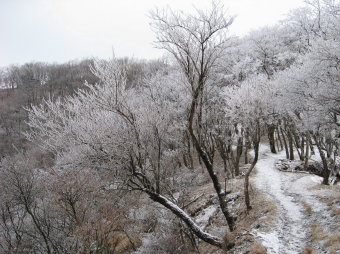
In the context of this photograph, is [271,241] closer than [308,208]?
Yes

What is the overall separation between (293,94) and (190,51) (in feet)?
34.0

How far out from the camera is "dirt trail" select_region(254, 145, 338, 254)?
9719 mm

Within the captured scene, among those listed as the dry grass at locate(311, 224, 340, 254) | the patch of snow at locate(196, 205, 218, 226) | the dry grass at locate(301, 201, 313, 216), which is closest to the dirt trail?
the dry grass at locate(301, 201, 313, 216)

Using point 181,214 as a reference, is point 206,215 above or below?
below

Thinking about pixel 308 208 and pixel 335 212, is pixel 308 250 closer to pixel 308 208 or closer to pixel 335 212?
pixel 335 212

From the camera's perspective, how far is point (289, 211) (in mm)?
12992

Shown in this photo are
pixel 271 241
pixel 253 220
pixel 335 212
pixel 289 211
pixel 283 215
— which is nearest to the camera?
pixel 271 241

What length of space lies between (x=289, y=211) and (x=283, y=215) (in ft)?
2.05

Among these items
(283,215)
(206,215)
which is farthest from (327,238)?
(206,215)

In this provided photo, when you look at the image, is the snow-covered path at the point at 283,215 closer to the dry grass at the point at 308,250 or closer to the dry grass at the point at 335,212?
the dry grass at the point at 308,250

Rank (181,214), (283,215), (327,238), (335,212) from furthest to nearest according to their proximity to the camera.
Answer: (283,215) < (335,212) < (181,214) < (327,238)

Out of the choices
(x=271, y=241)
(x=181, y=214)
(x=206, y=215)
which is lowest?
(x=206, y=215)

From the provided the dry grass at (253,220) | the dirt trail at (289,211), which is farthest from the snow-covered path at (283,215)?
the dry grass at (253,220)

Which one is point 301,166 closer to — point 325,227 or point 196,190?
point 196,190
